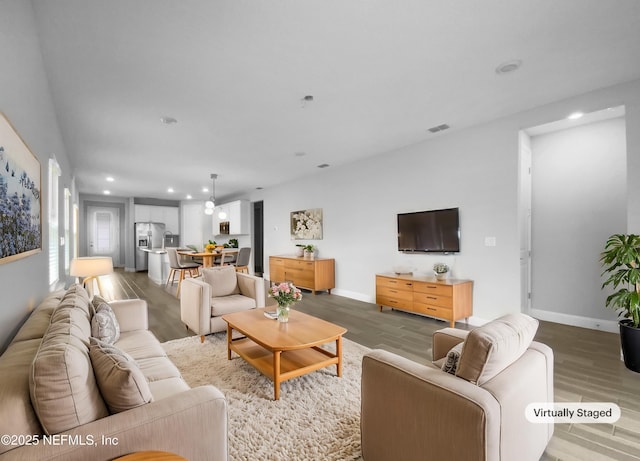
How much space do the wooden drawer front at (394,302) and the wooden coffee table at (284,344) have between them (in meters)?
2.03

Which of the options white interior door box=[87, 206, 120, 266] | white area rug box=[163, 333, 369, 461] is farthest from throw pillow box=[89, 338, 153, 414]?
white interior door box=[87, 206, 120, 266]

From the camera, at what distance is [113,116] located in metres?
3.61

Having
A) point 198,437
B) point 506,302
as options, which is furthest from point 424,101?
point 198,437

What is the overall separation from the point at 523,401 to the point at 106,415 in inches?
72.0

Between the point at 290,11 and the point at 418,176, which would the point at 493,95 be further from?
the point at 290,11

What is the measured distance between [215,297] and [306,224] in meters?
3.49

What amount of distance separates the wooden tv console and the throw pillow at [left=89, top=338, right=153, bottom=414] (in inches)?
144

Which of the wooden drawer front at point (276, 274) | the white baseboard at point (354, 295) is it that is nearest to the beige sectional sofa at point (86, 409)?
the white baseboard at point (354, 295)

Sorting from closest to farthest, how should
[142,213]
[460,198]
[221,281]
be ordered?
[221,281] < [460,198] < [142,213]

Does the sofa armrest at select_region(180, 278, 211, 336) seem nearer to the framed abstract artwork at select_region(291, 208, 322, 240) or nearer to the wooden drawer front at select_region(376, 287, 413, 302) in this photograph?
the wooden drawer front at select_region(376, 287, 413, 302)

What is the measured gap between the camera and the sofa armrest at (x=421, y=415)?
119 centimetres

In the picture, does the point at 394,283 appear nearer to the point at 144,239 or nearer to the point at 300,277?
the point at 300,277

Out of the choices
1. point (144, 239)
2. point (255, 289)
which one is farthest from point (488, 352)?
point (144, 239)

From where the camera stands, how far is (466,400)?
4.00 feet
